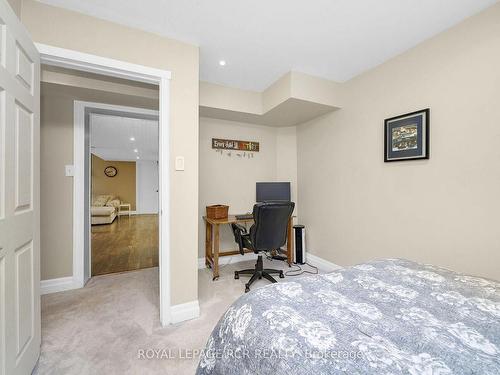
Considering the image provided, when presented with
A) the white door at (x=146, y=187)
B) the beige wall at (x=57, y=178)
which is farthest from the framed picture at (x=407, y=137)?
the white door at (x=146, y=187)

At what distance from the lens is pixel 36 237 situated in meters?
1.43

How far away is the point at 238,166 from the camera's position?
3416mm

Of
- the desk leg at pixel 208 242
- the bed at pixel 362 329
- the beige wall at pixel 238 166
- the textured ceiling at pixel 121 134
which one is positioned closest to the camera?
the bed at pixel 362 329

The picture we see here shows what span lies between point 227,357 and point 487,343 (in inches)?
32.0

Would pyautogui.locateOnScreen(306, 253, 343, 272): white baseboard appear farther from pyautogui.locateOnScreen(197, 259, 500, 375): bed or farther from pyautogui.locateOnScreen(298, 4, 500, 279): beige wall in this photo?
pyautogui.locateOnScreen(197, 259, 500, 375): bed

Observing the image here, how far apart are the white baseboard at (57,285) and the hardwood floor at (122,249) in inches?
15.4

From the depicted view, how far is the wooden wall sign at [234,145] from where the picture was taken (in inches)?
128

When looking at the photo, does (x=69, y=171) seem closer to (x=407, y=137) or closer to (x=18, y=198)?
(x=18, y=198)

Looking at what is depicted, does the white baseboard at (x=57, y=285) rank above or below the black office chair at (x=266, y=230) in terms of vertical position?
below

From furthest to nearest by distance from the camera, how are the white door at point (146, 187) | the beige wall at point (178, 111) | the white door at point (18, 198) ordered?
the white door at point (146, 187) < the beige wall at point (178, 111) < the white door at point (18, 198)

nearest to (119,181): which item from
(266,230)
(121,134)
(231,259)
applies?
(121,134)

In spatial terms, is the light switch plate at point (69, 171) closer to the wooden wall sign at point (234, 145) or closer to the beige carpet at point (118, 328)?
the beige carpet at point (118, 328)

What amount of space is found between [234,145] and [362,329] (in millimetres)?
2942

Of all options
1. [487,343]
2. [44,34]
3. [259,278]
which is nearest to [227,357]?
[487,343]
